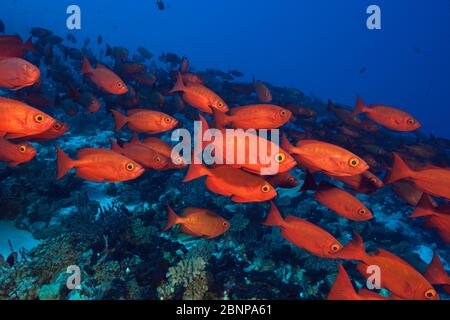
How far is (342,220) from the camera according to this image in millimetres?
8875

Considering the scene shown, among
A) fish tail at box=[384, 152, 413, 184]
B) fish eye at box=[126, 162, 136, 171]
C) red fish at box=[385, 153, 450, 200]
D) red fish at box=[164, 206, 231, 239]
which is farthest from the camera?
red fish at box=[164, 206, 231, 239]

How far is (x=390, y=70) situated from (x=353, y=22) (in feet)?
106

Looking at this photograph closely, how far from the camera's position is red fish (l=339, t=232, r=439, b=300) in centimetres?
372

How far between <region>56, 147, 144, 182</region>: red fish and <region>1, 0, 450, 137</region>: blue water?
108509mm

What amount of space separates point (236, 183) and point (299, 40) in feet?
562

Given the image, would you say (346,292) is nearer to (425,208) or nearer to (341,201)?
(341,201)

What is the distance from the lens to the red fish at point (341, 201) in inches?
173

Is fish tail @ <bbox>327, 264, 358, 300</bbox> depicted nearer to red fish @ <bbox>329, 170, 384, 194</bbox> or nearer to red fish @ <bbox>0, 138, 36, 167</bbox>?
red fish @ <bbox>329, 170, 384, 194</bbox>

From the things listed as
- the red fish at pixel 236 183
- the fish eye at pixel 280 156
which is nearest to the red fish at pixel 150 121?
the red fish at pixel 236 183

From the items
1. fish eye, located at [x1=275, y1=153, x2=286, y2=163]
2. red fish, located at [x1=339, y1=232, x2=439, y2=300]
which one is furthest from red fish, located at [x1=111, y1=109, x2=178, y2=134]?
red fish, located at [x1=339, y1=232, x2=439, y2=300]

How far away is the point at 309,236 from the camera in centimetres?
432

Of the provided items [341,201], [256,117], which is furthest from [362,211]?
[256,117]

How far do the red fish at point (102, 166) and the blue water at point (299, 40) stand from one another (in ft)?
356

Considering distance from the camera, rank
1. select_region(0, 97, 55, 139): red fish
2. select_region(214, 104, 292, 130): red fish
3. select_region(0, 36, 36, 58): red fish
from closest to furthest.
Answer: select_region(0, 97, 55, 139): red fish → select_region(0, 36, 36, 58): red fish → select_region(214, 104, 292, 130): red fish
